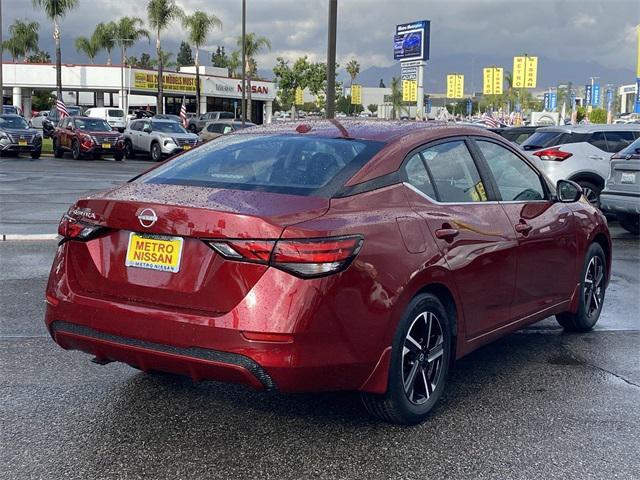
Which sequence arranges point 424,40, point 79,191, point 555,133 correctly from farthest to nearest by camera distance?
point 424,40
point 79,191
point 555,133

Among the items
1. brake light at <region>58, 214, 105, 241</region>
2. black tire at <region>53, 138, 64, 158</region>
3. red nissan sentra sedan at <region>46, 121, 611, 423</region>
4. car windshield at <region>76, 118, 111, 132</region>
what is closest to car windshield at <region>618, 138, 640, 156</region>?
red nissan sentra sedan at <region>46, 121, 611, 423</region>

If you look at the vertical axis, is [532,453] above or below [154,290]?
below

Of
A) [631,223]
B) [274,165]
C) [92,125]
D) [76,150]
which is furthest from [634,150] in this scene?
[92,125]

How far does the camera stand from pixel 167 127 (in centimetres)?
3234

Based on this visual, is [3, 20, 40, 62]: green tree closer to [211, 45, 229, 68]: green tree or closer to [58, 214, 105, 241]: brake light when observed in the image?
[211, 45, 229, 68]: green tree

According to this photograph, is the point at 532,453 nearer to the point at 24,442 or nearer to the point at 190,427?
the point at 190,427

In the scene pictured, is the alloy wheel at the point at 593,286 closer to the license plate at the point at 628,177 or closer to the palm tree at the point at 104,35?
the license plate at the point at 628,177

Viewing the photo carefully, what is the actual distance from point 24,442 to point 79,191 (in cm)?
1426

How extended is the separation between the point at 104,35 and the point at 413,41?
39.5 m

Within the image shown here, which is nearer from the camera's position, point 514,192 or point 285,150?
point 285,150

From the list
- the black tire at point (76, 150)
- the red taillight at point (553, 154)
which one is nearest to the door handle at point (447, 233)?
the red taillight at point (553, 154)

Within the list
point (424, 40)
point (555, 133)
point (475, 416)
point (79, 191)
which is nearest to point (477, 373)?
point (475, 416)

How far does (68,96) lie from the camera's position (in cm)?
7394

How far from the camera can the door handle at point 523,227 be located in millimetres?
5237
